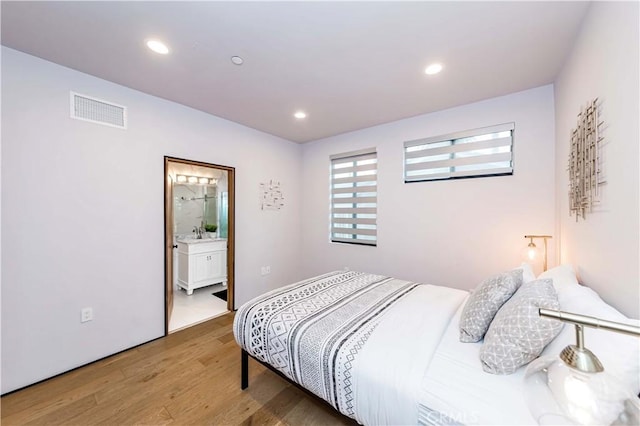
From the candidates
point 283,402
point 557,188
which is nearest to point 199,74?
point 283,402

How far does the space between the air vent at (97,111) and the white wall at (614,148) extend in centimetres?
355

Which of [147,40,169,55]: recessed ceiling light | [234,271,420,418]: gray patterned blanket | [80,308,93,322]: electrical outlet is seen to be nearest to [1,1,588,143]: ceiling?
[147,40,169,55]: recessed ceiling light

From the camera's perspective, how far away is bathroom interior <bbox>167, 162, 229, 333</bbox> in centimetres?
361

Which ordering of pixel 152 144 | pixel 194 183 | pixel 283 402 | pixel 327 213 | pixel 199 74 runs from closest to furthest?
pixel 283 402 → pixel 199 74 → pixel 152 144 → pixel 327 213 → pixel 194 183

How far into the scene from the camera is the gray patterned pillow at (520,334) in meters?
1.11

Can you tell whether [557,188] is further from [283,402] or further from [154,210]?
[154,210]

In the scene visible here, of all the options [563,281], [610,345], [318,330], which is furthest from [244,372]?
[563,281]

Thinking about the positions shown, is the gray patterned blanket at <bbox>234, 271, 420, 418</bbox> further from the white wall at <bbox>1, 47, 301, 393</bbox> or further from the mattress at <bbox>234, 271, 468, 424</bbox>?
the white wall at <bbox>1, 47, 301, 393</bbox>

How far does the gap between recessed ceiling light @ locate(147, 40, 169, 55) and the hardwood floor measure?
8.62ft

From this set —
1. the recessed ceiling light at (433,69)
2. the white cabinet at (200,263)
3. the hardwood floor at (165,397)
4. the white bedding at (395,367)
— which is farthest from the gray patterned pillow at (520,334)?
the white cabinet at (200,263)

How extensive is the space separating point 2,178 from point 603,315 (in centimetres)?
371

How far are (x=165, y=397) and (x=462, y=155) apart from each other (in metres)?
3.65

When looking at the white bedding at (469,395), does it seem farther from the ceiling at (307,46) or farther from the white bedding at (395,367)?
the ceiling at (307,46)

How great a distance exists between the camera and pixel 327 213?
407 centimetres
